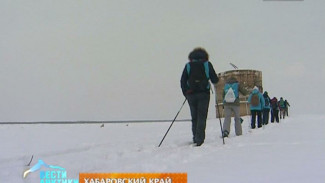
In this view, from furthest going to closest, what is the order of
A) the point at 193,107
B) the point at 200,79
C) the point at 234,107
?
the point at 234,107 → the point at 193,107 → the point at 200,79

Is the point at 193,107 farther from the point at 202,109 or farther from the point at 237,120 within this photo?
the point at 237,120

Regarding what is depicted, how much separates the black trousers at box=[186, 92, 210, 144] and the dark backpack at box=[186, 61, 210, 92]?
130mm

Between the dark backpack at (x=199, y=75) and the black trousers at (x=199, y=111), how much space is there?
0.13 m

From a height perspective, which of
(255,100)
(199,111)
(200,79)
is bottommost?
(199,111)

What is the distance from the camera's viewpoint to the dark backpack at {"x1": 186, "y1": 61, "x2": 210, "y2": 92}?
640 centimetres

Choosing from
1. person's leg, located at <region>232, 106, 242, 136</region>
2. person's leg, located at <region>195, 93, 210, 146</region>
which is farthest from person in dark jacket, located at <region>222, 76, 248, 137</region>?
person's leg, located at <region>195, 93, 210, 146</region>

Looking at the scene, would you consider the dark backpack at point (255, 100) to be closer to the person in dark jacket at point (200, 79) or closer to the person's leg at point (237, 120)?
the person's leg at point (237, 120)

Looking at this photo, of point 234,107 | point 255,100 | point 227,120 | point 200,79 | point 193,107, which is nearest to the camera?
point 200,79

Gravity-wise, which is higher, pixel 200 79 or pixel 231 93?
pixel 200 79

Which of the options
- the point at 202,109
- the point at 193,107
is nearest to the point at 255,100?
the point at 193,107

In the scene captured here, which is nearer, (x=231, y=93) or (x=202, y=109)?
(x=202, y=109)

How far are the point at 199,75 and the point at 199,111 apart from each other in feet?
2.15

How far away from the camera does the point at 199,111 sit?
6.41 meters

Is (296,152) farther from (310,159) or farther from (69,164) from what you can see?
(69,164)
